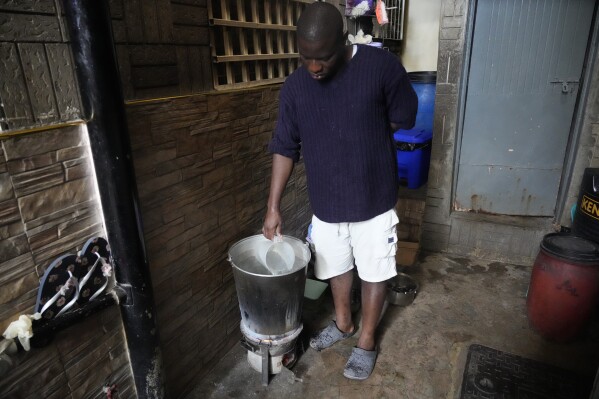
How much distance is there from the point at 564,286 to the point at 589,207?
0.74m

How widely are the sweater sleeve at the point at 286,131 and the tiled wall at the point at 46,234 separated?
111cm

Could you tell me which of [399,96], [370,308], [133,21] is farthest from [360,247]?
[133,21]

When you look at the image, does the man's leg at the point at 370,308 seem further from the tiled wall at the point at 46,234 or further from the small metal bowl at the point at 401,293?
the tiled wall at the point at 46,234

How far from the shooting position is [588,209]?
3.02 m

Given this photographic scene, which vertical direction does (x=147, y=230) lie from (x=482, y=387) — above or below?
above

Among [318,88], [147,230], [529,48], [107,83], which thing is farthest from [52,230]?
[529,48]

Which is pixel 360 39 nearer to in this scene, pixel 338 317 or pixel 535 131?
pixel 535 131

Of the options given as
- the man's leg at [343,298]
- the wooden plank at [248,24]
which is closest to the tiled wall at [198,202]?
the wooden plank at [248,24]

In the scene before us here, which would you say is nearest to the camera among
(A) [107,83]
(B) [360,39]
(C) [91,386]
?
(A) [107,83]

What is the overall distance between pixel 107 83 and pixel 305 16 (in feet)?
3.27

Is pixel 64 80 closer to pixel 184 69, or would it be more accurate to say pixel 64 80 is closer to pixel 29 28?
pixel 29 28

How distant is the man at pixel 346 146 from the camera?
2.05 metres

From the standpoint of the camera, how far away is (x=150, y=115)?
1868mm

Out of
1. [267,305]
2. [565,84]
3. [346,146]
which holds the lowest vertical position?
[267,305]
